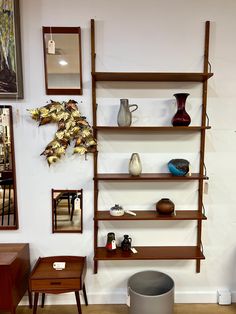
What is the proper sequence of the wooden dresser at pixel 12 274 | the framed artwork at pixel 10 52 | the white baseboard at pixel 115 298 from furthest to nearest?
the white baseboard at pixel 115 298
the framed artwork at pixel 10 52
the wooden dresser at pixel 12 274

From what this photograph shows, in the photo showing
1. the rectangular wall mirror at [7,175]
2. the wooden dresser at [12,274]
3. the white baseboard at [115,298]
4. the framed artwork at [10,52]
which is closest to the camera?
the wooden dresser at [12,274]

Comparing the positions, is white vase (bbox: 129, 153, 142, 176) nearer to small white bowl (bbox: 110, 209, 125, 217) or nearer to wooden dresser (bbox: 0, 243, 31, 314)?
small white bowl (bbox: 110, 209, 125, 217)

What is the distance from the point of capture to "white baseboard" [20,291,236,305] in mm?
2111

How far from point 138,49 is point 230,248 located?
1829 millimetres

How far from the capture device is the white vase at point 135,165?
1886 millimetres

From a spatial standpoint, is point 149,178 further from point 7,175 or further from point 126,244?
point 7,175

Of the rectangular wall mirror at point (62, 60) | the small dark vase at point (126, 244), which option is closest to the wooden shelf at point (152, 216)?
the small dark vase at point (126, 244)

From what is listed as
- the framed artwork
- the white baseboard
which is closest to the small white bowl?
the white baseboard

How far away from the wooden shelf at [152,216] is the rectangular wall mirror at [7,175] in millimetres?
713

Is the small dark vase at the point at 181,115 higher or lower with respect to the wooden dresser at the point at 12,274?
higher

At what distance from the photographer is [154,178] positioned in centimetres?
185

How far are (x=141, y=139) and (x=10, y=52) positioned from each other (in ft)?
3.95

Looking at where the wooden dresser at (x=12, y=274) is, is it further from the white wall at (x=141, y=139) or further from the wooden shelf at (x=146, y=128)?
the wooden shelf at (x=146, y=128)

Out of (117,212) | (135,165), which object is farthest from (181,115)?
(117,212)
